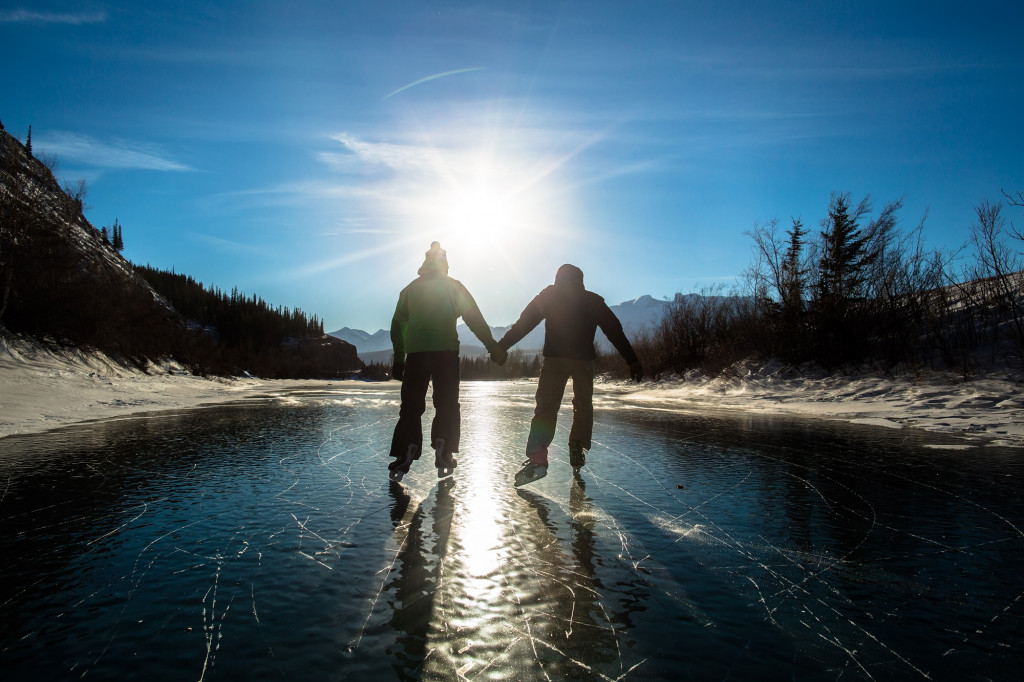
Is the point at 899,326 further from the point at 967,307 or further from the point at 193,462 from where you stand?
the point at 193,462

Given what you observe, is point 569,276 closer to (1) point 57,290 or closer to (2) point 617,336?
(2) point 617,336

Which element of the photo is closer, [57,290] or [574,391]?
[574,391]

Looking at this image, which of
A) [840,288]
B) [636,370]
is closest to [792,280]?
[840,288]

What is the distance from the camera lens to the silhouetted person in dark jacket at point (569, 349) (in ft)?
17.9

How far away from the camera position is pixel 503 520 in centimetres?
367

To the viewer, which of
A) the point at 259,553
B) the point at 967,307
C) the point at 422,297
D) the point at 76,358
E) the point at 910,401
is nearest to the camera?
the point at 259,553

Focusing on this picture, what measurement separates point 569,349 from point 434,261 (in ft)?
5.44

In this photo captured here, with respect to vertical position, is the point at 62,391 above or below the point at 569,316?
below

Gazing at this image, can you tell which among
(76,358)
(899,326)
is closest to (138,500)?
(899,326)

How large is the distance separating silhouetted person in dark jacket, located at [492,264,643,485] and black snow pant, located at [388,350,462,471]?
82cm

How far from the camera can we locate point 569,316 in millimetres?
5676

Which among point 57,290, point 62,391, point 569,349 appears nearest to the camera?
point 569,349

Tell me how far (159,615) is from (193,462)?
3.95 m

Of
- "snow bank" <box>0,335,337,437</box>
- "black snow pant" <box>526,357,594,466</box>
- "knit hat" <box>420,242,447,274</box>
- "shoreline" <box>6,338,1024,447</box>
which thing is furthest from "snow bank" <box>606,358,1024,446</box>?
"snow bank" <box>0,335,337,437</box>
